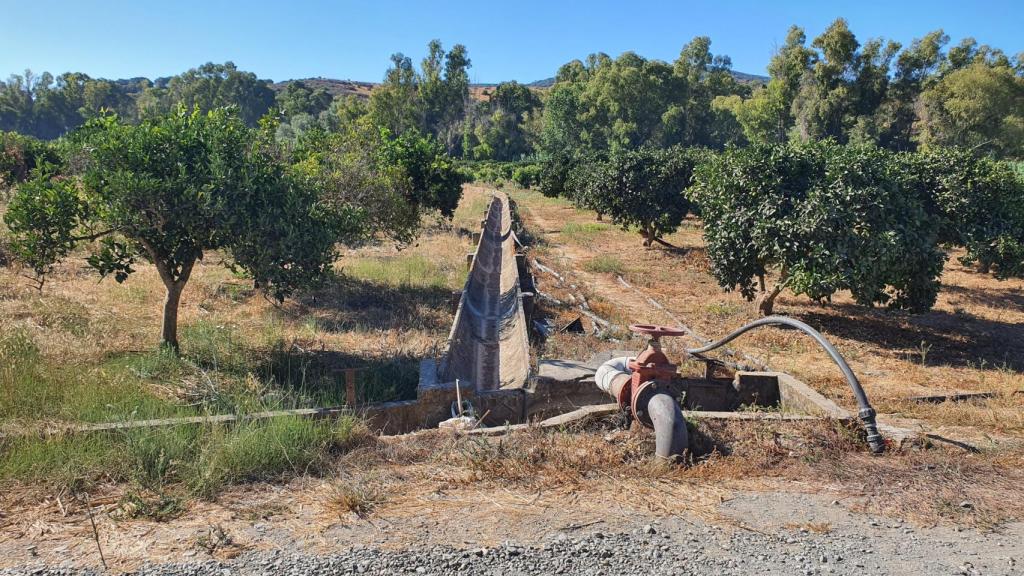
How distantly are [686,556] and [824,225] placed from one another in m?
7.95

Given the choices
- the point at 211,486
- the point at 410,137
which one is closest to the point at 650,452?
the point at 211,486

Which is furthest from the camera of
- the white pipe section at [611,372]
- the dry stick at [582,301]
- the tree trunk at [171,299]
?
the dry stick at [582,301]

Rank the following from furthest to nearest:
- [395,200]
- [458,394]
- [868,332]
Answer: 1. [395,200]
2. [868,332]
3. [458,394]

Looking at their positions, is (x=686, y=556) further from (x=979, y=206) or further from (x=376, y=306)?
(x=979, y=206)

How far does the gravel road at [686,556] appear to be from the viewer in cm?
332

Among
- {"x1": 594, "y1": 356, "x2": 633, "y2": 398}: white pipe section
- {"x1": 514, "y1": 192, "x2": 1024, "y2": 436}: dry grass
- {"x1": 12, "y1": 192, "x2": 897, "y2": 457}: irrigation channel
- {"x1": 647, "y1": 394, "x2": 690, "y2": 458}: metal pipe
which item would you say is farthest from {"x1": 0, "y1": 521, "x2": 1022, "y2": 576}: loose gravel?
{"x1": 514, "y1": 192, "x2": 1024, "y2": 436}: dry grass

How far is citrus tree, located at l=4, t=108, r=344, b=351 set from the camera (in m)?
7.28

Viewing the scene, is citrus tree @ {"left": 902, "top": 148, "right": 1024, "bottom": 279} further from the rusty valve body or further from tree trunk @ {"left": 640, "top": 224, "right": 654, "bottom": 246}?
the rusty valve body

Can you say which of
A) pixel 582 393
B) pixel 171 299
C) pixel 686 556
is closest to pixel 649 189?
pixel 582 393

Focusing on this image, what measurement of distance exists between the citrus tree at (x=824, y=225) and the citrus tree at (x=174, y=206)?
24.3 feet

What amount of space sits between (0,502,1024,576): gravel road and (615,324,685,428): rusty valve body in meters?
1.52

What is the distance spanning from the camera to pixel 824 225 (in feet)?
32.0

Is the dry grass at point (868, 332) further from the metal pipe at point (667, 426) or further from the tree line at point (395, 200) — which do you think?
the metal pipe at point (667, 426)

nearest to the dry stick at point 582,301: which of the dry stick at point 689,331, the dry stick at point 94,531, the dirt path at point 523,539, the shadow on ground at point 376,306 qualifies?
the dry stick at point 689,331
